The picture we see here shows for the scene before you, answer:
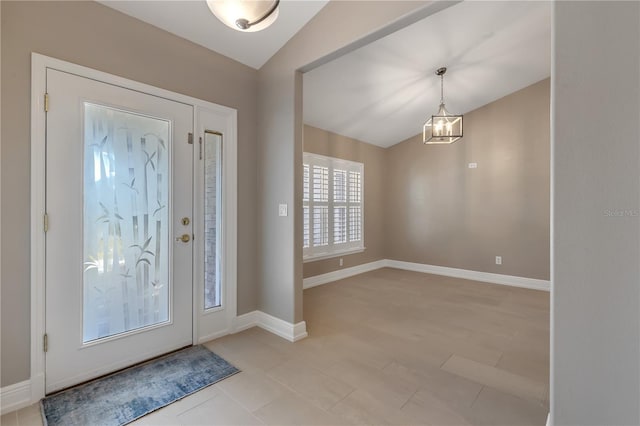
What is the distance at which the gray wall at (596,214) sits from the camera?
42.4 inches

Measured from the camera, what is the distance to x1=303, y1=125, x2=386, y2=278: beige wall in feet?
15.1

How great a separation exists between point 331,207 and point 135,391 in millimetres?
3589

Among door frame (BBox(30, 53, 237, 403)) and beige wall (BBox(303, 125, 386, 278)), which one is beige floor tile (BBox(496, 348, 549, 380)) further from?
beige wall (BBox(303, 125, 386, 278))

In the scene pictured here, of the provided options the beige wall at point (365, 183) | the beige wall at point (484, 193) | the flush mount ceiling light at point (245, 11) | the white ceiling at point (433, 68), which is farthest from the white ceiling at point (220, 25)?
the beige wall at point (484, 193)

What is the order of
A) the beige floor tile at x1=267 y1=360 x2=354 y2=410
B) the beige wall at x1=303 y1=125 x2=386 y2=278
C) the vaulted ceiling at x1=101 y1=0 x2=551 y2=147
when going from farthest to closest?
the beige wall at x1=303 y1=125 x2=386 y2=278 < the vaulted ceiling at x1=101 y1=0 x2=551 y2=147 < the beige floor tile at x1=267 y1=360 x2=354 y2=410

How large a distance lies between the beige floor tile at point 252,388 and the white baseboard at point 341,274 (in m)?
1.97

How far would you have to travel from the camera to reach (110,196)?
6.88 feet

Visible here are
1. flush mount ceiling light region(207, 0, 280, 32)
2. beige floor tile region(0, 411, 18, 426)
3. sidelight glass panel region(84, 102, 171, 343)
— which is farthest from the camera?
sidelight glass panel region(84, 102, 171, 343)

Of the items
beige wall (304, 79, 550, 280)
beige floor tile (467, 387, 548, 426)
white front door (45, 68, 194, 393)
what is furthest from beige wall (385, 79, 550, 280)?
white front door (45, 68, 194, 393)

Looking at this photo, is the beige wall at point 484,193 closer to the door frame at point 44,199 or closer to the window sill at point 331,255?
the window sill at point 331,255

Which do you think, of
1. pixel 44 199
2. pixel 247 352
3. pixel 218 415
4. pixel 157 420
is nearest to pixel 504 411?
pixel 218 415

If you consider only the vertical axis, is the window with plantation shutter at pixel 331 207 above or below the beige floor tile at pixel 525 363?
above

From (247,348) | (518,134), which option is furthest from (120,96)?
(518,134)

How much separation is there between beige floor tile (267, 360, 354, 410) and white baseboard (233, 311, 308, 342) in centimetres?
42
